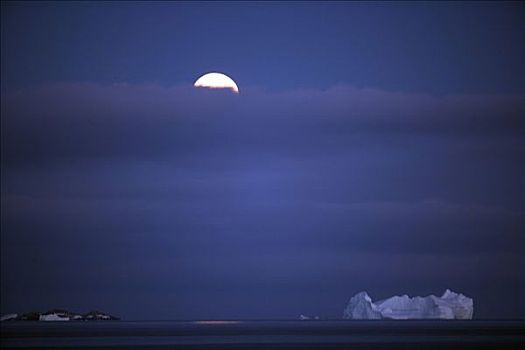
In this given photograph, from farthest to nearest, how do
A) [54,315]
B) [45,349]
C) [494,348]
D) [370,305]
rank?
[54,315]
[370,305]
[45,349]
[494,348]

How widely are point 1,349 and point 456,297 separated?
179 ft

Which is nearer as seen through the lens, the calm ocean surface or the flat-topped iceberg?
the calm ocean surface

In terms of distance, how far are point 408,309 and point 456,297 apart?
523 centimetres

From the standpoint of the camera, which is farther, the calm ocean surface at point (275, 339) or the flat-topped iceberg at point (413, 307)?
the flat-topped iceberg at point (413, 307)

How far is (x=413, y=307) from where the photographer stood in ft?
328

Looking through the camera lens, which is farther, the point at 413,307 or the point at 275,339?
the point at 413,307

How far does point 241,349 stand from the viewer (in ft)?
187

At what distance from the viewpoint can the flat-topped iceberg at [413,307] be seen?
309 ft

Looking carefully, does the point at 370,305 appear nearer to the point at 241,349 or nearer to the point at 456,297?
the point at 456,297

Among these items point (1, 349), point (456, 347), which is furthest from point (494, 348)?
point (1, 349)

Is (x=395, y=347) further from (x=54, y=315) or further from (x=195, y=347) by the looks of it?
(x=54, y=315)

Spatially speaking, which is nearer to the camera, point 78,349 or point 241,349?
point 241,349

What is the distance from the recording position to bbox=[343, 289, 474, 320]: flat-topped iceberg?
309 feet

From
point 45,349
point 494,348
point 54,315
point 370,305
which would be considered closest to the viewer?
point 494,348
